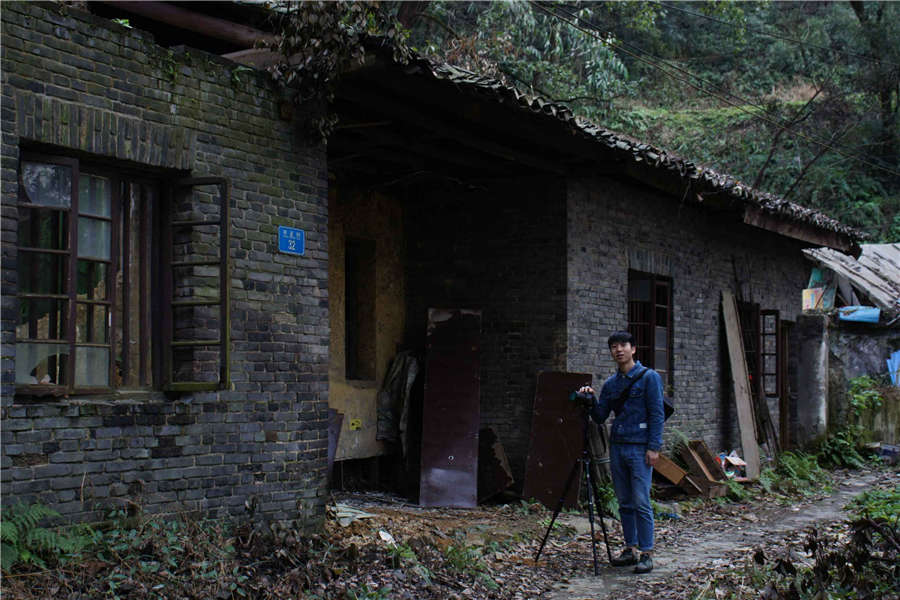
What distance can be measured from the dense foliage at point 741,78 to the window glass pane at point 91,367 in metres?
9.21

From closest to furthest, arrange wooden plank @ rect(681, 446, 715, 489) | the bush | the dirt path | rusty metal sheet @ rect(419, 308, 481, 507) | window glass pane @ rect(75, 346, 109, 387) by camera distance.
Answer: window glass pane @ rect(75, 346, 109, 387) → the dirt path → rusty metal sheet @ rect(419, 308, 481, 507) → wooden plank @ rect(681, 446, 715, 489) → the bush

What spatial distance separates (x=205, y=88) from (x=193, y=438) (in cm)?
Result: 245

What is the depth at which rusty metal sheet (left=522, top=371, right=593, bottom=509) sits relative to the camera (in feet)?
34.0

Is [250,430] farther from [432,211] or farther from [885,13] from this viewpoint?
[885,13]

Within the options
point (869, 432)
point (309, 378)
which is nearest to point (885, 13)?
point (869, 432)

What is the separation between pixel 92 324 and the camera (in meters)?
6.45

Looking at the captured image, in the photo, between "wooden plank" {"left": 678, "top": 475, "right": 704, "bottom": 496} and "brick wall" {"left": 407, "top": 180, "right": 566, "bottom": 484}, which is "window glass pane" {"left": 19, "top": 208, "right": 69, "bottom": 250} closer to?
"brick wall" {"left": 407, "top": 180, "right": 566, "bottom": 484}

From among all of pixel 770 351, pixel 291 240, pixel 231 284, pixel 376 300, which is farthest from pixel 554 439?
pixel 770 351

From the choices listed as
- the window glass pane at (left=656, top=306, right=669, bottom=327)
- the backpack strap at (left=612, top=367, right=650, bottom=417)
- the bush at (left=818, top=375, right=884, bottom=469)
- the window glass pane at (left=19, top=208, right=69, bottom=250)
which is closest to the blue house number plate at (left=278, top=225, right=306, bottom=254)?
the window glass pane at (left=19, top=208, right=69, bottom=250)

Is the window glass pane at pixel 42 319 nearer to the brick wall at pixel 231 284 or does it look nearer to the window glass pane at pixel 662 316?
the brick wall at pixel 231 284

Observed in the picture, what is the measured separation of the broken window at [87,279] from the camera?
19.8 ft

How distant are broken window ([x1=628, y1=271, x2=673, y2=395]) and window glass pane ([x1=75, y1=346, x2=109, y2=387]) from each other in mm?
7370

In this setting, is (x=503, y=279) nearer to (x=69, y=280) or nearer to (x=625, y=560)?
(x=625, y=560)

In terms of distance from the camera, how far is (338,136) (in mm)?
9227
